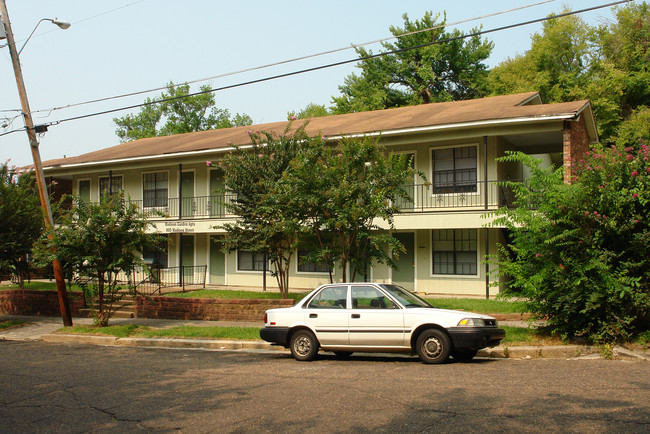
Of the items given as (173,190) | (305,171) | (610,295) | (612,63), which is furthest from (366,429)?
(612,63)

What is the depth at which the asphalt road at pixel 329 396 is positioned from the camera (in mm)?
6383

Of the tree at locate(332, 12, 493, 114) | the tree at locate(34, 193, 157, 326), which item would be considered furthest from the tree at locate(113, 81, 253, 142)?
the tree at locate(34, 193, 157, 326)

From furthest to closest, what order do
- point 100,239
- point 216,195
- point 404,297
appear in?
point 216,195 < point 100,239 < point 404,297

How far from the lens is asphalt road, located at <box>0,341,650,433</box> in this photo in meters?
6.38

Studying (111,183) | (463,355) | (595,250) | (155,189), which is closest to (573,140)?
(595,250)

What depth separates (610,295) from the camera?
10719 millimetres

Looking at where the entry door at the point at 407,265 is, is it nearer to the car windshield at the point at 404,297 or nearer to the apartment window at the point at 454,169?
the apartment window at the point at 454,169

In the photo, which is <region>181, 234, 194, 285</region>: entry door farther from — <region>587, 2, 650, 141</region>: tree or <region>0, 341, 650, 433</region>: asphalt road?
<region>587, 2, 650, 141</region>: tree

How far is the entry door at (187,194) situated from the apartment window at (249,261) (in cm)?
296

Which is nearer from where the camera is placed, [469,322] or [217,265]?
[469,322]

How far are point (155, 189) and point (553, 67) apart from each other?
26.7m

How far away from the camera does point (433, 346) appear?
1012 centimetres

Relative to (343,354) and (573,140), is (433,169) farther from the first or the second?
(343,354)

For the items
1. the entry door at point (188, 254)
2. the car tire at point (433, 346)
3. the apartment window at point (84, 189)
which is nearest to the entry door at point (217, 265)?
the entry door at point (188, 254)
